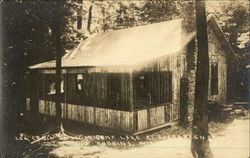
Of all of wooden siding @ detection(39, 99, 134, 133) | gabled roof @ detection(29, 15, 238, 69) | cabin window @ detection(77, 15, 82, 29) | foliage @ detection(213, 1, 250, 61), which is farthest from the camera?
wooden siding @ detection(39, 99, 134, 133)

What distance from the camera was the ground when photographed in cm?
479

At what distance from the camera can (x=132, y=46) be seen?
6.23 metres

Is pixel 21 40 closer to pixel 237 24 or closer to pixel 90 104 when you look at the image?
pixel 90 104

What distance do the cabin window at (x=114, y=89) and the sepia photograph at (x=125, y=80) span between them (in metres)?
0.02

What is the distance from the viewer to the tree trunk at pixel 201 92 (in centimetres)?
479

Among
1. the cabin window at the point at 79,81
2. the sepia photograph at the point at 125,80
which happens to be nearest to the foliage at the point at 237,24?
the sepia photograph at the point at 125,80

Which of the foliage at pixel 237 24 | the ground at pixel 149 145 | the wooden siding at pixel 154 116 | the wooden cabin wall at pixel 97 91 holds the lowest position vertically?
the ground at pixel 149 145

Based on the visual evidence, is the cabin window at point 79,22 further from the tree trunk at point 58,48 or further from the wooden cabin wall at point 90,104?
the wooden cabin wall at point 90,104

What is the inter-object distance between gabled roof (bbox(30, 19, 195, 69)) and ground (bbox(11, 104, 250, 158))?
4.87 ft

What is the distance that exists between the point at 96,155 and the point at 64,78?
1.92 meters

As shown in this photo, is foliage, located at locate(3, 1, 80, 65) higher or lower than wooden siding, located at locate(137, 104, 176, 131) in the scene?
higher

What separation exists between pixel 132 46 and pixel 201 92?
1.97m

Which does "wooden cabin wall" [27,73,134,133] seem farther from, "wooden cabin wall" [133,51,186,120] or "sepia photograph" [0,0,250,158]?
"wooden cabin wall" [133,51,186,120]

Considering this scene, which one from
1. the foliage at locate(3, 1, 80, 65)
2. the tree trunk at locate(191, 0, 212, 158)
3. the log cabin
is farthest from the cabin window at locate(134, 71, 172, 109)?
the foliage at locate(3, 1, 80, 65)
